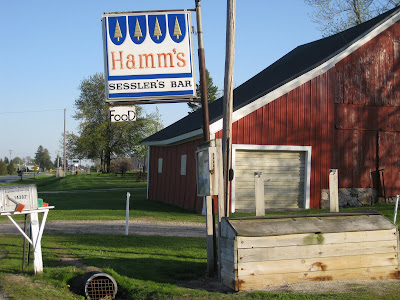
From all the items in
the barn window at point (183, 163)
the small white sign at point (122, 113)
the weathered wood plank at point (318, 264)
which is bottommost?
the weathered wood plank at point (318, 264)

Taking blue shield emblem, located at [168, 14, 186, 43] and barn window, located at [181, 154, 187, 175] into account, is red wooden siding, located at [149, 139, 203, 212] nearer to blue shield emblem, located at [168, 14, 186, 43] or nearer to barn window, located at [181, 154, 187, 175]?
barn window, located at [181, 154, 187, 175]

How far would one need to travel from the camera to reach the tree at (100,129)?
6359cm

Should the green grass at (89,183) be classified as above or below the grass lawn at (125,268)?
above

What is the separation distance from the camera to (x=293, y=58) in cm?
2414

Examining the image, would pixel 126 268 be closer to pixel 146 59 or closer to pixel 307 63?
pixel 146 59

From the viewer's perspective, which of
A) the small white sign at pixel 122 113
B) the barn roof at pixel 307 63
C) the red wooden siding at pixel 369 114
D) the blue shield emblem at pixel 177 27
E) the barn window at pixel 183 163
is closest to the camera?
the small white sign at pixel 122 113

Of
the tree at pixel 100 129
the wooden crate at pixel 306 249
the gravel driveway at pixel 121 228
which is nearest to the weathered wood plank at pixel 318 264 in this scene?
the wooden crate at pixel 306 249

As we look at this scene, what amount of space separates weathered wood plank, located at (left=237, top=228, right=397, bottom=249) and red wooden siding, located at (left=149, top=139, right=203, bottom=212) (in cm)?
1036

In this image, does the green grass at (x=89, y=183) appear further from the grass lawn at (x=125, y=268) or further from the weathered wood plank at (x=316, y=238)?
the weathered wood plank at (x=316, y=238)

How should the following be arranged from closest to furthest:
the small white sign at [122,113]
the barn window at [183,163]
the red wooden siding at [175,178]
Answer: the small white sign at [122,113] → the red wooden siding at [175,178] → the barn window at [183,163]

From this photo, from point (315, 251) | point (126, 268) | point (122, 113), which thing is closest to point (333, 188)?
point (315, 251)

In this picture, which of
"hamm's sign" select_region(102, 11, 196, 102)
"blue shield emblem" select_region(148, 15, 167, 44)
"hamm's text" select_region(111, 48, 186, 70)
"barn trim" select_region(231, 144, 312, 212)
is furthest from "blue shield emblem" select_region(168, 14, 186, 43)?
"barn trim" select_region(231, 144, 312, 212)

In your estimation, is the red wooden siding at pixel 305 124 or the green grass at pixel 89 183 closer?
the red wooden siding at pixel 305 124

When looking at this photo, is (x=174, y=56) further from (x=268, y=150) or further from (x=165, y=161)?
(x=165, y=161)
